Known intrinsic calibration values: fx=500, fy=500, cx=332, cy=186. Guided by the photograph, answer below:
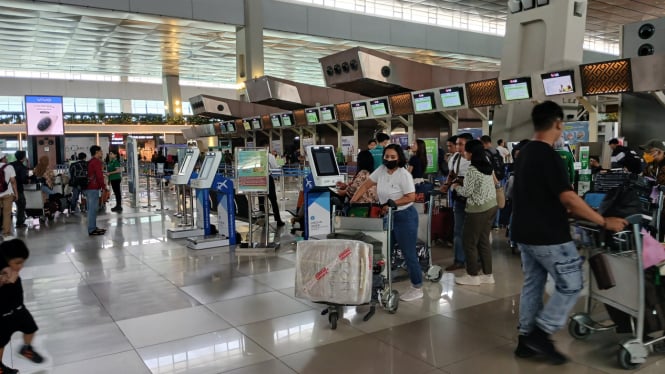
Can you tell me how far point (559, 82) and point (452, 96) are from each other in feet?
10.0

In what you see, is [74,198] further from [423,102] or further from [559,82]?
[559,82]

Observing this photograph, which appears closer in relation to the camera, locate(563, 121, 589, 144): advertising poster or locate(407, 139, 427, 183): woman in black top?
locate(407, 139, 427, 183): woman in black top

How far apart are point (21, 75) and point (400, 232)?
4408cm

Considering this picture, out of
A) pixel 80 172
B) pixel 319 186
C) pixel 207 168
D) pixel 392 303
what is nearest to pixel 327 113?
pixel 80 172

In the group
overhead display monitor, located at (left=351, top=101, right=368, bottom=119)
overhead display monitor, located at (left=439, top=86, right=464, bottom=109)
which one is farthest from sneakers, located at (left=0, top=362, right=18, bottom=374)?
overhead display monitor, located at (left=351, top=101, right=368, bottom=119)

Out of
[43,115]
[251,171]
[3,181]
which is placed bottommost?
[3,181]

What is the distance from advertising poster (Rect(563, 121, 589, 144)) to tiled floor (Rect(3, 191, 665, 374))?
5.30m

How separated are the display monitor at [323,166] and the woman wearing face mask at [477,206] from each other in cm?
228

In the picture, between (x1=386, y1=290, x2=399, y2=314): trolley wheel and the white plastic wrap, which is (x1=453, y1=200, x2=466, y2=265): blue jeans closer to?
(x1=386, y1=290, x2=399, y2=314): trolley wheel

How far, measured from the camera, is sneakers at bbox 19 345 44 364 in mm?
3579

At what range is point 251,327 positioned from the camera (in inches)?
165

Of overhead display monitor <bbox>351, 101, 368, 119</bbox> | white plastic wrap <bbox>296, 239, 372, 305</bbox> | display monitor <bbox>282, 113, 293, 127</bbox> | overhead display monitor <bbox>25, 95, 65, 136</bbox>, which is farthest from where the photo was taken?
display monitor <bbox>282, 113, 293, 127</bbox>

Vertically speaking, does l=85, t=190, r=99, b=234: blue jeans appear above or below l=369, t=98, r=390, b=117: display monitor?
below

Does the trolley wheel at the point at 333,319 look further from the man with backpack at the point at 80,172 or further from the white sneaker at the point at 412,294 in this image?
the man with backpack at the point at 80,172
